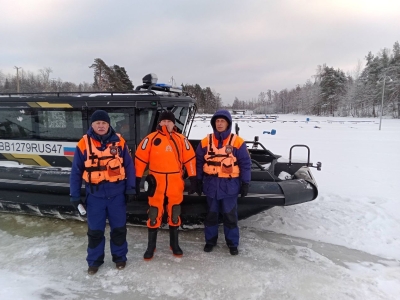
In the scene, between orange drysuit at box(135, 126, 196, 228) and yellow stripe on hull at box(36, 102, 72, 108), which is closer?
orange drysuit at box(135, 126, 196, 228)

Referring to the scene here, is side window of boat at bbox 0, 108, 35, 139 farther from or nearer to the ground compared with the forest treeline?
nearer to the ground

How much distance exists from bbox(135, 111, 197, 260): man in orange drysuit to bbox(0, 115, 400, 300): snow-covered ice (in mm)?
477

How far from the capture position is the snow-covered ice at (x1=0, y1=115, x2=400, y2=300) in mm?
2453

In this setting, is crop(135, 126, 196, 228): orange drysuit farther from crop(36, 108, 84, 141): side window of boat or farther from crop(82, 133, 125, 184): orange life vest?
crop(36, 108, 84, 141): side window of boat

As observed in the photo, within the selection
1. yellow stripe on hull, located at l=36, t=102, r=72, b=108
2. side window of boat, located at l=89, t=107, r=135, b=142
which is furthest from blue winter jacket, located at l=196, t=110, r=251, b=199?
yellow stripe on hull, located at l=36, t=102, r=72, b=108

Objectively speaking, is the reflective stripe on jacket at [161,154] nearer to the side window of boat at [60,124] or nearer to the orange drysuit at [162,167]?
the orange drysuit at [162,167]

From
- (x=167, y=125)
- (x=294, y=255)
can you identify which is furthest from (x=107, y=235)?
(x=294, y=255)

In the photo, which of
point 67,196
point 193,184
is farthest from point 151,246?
point 67,196

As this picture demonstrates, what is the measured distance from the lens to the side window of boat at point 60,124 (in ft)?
12.3

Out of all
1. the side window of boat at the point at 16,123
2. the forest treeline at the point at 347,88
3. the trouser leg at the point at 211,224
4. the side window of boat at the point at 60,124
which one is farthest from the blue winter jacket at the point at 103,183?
the forest treeline at the point at 347,88

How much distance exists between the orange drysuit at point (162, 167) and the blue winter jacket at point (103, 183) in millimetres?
143

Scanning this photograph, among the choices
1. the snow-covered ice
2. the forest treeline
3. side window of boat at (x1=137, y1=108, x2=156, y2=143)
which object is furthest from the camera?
the forest treeline

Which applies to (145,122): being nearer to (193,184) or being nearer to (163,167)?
(163,167)

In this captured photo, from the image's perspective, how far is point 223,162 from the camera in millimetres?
2977
